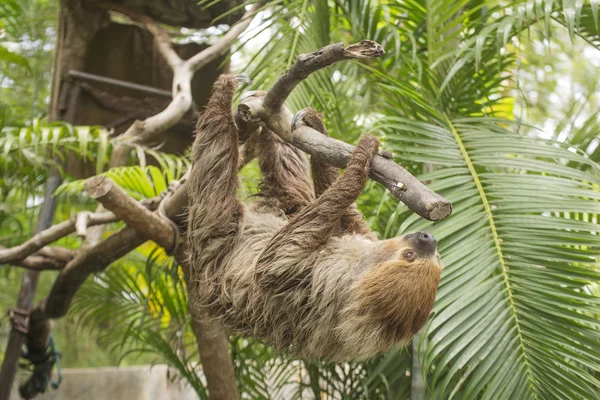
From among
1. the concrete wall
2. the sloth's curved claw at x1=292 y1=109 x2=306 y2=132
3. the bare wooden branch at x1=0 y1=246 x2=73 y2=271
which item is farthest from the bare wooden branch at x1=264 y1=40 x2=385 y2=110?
the concrete wall

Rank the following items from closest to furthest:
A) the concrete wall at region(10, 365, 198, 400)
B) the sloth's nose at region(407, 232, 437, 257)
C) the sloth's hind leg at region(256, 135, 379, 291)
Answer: the sloth's hind leg at region(256, 135, 379, 291) → the sloth's nose at region(407, 232, 437, 257) → the concrete wall at region(10, 365, 198, 400)

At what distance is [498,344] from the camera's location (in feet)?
10.1

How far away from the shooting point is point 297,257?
2988mm

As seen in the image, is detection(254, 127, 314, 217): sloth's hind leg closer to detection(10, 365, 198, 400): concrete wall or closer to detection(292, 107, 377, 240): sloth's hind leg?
detection(292, 107, 377, 240): sloth's hind leg

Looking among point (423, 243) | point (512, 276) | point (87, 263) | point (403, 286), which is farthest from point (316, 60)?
point (87, 263)

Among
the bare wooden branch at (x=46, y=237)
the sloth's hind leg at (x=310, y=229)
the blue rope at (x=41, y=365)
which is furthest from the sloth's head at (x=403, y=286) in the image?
the blue rope at (x=41, y=365)

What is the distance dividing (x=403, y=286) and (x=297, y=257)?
0.54m

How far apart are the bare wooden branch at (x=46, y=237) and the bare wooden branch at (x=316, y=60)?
5.97ft

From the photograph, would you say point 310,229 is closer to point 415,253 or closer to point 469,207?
point 415,253

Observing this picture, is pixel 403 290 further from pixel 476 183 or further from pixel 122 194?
pixel 122 194

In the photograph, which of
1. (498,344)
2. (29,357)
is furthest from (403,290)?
(29,357)

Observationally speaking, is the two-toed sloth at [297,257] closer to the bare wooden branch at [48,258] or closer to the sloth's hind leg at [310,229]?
the sloth's hind leg at [310,229]

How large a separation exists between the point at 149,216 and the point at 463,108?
7.71ft

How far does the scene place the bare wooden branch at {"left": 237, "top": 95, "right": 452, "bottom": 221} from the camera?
2.06 metres
